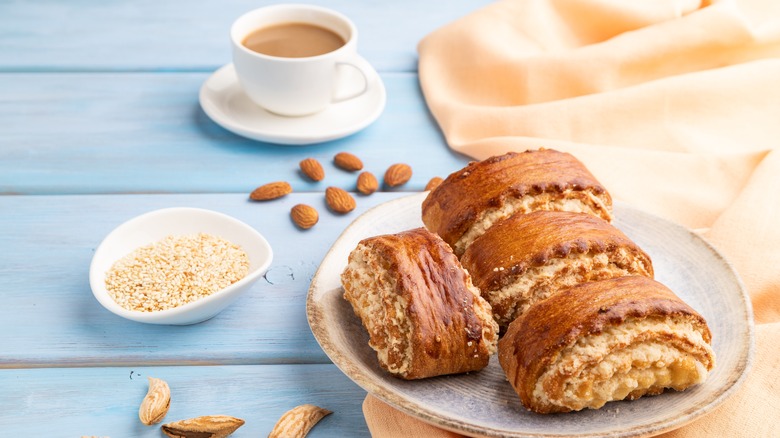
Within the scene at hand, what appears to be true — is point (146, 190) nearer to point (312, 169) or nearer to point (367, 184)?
point (312, 169)

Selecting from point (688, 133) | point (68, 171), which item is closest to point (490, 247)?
point (688, 133)

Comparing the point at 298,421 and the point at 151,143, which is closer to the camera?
the point at 298,421

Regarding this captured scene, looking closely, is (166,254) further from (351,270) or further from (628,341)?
(628,341)

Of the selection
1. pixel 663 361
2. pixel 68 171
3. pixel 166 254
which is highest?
pixel 663 361

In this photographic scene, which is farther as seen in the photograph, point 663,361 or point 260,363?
point 260,363

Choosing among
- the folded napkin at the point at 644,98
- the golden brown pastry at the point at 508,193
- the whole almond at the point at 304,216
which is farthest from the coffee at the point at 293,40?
the golden brown pastry at the point at 508,193

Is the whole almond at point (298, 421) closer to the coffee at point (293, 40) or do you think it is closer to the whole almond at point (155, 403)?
the whole almond at point (155, 403)

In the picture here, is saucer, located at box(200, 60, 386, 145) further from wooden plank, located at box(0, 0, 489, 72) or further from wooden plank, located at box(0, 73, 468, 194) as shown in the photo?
wooden plank, located at box(0, 0, 489, 72)

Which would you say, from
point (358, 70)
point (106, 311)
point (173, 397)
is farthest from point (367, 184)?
point (173, 397)
